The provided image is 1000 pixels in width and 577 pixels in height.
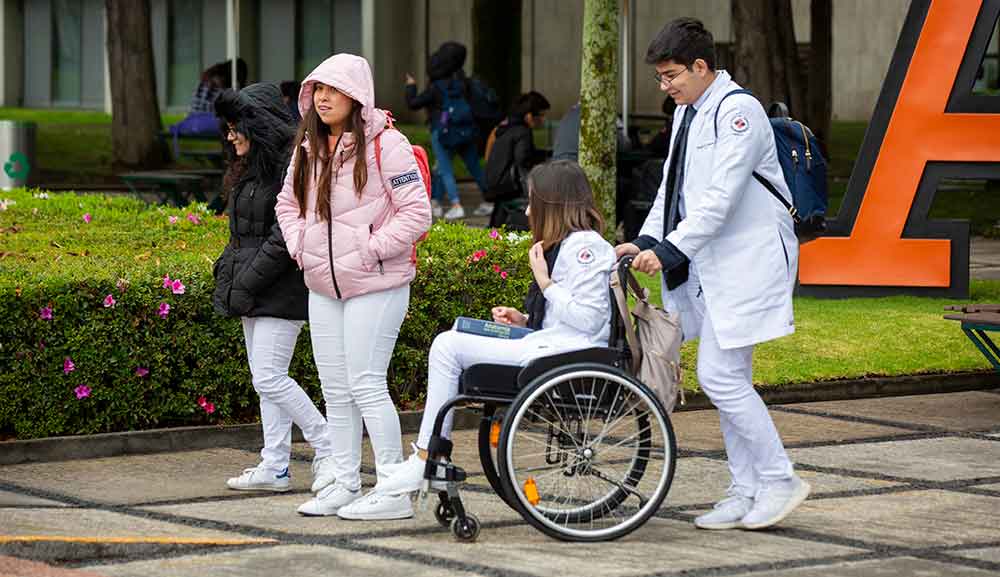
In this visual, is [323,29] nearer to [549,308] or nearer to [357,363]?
[357,363]

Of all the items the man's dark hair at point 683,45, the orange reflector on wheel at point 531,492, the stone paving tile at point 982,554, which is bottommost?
the stone paving tile at point 982,554

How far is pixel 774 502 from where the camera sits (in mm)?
6461

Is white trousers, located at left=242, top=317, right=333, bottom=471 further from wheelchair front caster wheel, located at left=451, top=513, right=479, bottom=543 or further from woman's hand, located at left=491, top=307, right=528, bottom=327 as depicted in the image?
wheelchair front caster wheel, located at left=451, top=513, right=479, bottom=543

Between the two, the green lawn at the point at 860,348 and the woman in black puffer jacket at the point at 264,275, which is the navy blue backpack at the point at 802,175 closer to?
the woman in black puffer jacket at the point at 264,275

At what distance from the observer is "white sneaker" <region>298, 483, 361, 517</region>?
675 centimetres

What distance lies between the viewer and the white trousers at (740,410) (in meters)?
6.45

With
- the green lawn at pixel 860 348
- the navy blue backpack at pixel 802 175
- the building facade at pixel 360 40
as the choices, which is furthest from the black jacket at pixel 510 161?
the building facade at pixel 360 40

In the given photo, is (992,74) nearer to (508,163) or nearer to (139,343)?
(508,163)

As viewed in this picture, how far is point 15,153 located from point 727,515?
15468 mm

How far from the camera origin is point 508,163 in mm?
17047

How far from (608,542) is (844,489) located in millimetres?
1417

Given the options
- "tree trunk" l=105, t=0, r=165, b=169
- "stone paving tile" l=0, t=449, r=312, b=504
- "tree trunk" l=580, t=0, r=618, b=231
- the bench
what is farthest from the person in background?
"stone paving tile" l=0, t=449, r=312, b=504

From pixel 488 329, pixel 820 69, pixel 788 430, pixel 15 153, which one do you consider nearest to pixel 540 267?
pixel 488 329

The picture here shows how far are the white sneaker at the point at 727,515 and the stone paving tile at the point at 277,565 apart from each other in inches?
46.2
